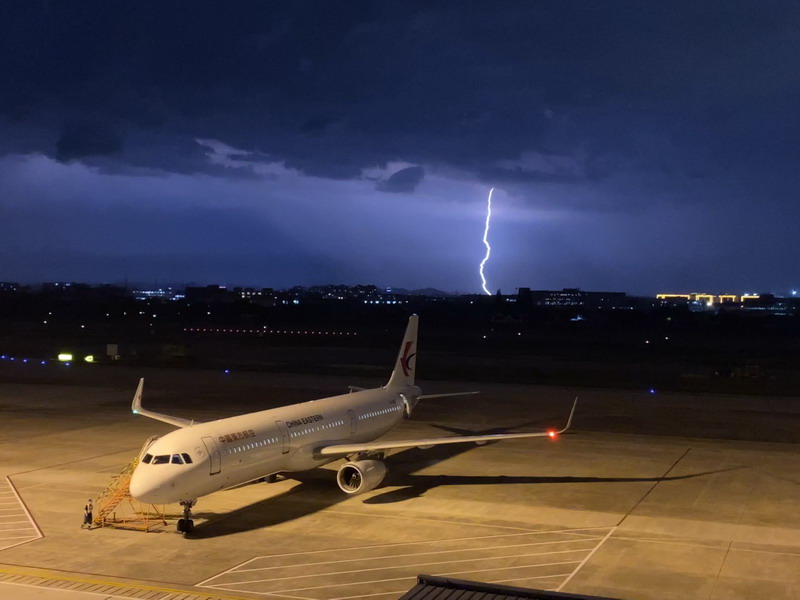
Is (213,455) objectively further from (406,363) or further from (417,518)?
(406,363)

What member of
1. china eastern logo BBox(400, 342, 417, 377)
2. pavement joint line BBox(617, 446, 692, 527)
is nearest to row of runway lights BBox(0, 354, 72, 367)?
china eastern logo BBox(400, 342, 417, 377)

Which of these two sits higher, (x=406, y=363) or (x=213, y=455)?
(x=406, y=363)

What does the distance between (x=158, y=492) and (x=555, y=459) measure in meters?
19.4

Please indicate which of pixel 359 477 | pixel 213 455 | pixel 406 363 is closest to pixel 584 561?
pixel 359 477

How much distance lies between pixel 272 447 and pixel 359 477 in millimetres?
3325

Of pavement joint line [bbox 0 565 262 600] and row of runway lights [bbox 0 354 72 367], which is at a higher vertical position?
row of runway lights [bbox 0 354 72 367]

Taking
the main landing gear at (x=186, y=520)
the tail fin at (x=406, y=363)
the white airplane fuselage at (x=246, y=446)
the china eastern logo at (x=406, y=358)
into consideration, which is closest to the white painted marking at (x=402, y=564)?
the main landing gear at (x=186, y=520)

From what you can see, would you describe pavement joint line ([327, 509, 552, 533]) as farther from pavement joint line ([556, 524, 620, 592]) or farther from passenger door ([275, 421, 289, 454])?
passenger door ([275, 421, 289, 454])

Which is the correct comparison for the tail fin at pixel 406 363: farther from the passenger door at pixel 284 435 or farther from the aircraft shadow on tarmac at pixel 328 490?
the passenger door at pixel 284 435

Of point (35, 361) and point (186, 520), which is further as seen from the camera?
point (35, 361)

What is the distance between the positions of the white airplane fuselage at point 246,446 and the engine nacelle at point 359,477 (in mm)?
1272

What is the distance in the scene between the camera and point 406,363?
38.8m

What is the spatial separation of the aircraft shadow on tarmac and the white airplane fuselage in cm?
114

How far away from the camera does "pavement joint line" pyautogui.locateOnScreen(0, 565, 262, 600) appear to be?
1895 centimetres
